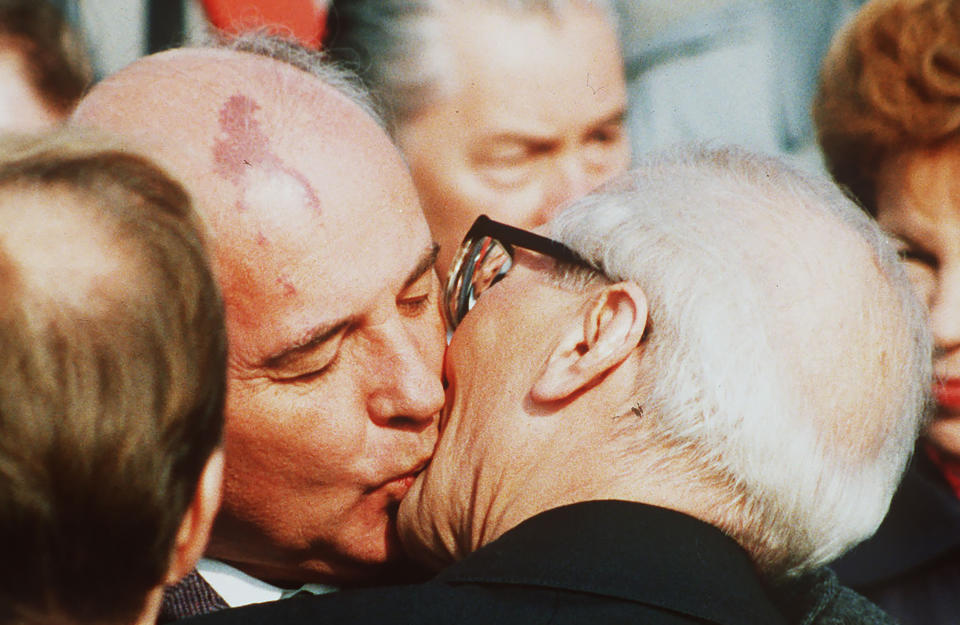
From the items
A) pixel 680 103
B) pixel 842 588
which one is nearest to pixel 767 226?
pixel 842 588

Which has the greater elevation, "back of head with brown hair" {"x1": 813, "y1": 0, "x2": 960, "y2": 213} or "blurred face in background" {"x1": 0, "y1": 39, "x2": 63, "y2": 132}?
"back of head with brown hair" {"x1": 813, "y1": 0, "x2": 960, "y2": 213}

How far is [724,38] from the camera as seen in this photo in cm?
324

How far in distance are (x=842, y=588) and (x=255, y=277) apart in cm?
142

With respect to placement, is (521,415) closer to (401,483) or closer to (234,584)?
(401,483)

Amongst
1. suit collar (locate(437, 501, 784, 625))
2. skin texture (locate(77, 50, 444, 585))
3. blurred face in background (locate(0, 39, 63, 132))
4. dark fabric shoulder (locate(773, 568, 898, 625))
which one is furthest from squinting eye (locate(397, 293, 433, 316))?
blurred face in background (locate(0, 39, 63, 132))

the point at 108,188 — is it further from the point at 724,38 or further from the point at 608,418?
the point at 724,38

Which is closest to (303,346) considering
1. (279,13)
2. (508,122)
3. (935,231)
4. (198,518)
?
(198,518)

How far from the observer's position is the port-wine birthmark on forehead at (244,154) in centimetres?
156

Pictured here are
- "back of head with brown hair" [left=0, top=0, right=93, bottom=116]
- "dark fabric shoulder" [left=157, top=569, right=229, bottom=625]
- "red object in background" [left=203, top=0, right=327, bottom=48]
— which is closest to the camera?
"dark fabric shoulder" [left=157, top=569, right=229, bottom=625]

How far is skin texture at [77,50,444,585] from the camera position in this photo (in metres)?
1.56

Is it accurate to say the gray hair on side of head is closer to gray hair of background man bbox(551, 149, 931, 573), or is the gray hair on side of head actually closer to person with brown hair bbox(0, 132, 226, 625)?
gray hair of background man bbox(551, 149, 931, 573)

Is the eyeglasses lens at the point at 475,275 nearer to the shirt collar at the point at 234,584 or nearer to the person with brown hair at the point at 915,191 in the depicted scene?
the shirt collar at the point at 234,584

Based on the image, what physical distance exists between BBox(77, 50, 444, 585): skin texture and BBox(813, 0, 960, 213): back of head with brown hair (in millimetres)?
1147

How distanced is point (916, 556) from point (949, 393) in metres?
0.45
